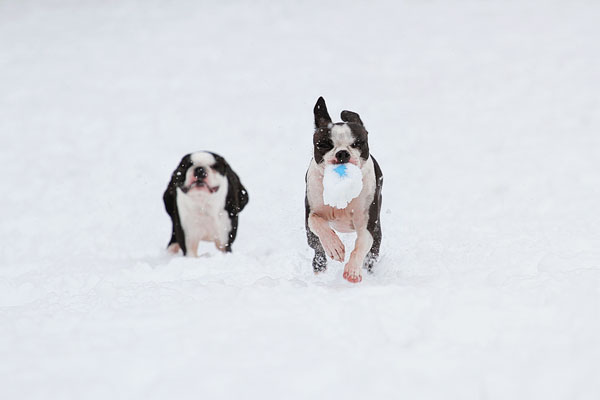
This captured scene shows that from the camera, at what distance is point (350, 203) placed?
4.43 m

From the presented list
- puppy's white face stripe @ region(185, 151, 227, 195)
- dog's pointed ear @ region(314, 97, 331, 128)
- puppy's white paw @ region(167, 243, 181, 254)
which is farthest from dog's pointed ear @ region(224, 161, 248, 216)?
dog's pointed ear @ region(314, 97, 331, 128)

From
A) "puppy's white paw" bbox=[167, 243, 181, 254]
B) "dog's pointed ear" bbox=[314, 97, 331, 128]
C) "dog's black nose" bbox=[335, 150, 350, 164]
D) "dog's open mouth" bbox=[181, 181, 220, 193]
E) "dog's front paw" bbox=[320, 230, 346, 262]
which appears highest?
"dog's pointed ear" bbox=[314, 97, 331, 128]

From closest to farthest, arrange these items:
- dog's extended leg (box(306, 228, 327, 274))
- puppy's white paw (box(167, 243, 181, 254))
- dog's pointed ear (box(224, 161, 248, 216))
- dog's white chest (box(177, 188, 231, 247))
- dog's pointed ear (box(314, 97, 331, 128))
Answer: dog's pointed ear (box(314, 97, 331, 128)), dog's extended leg (box(306, 228, 327, 274)), dog's white chest (box(177, 188, 231, 247)), dog's pointed ear (box(224, 161, 248, 216)), puppy's white paw (box(167, 243, 181, 254))

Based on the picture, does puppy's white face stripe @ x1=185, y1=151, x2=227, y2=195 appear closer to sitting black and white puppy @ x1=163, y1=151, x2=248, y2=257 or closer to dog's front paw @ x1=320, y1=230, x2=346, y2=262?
sitting black and white puppy @ x1=163, y1=151, x2=248, y2=257

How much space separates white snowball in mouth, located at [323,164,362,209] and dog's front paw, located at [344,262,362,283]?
15.3 inches

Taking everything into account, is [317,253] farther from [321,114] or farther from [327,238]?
[321,114]

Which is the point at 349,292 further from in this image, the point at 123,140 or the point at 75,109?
the point at 75,109

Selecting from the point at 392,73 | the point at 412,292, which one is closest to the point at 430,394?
the point at 412,292

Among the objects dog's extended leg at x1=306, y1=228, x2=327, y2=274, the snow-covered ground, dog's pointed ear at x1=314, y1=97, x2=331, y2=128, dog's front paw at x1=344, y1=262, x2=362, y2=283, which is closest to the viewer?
the snow-covered ground

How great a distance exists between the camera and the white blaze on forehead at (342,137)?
4250mm

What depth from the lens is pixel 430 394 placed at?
2281 mm

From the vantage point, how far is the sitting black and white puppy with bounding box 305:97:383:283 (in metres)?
4.23

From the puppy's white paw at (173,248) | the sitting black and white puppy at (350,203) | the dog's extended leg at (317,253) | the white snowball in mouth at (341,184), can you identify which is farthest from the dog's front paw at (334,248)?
the puppy's white paw at (173,248)

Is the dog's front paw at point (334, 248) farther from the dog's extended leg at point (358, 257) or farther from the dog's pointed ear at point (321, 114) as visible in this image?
the dog's pointed ear at point (321, 114)
